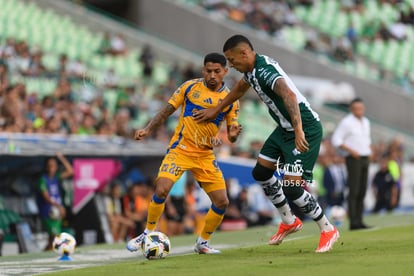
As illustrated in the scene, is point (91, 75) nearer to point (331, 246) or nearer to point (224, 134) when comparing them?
point (224, 134)

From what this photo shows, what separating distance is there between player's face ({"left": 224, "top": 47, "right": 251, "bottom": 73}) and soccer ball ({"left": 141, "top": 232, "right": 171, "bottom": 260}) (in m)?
2.07

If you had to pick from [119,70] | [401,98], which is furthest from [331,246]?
[401,98]

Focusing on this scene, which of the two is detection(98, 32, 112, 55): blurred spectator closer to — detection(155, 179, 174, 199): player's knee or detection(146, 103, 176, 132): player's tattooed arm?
detection(146, 103, 176, 132): player's tattooed arm

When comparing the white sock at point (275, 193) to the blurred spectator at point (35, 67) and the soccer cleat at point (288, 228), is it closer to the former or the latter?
the soccer cleat at point (288, 228)

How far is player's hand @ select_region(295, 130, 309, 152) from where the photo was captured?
1126 cm

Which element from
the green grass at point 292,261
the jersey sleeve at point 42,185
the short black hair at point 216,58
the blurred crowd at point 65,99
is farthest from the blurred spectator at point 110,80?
the short black hair at point 216,58

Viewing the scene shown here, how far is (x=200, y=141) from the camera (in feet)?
42.2

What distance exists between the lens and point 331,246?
12.1m

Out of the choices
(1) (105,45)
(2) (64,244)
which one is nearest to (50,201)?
(2) (64,244)

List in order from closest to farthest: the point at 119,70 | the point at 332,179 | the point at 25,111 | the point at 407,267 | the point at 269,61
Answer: the point at 407,267, the point at 269,61, the point at 25,111, the point at 332,179, the point at 119,70

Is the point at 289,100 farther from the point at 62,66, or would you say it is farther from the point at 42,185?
the point at 62,66

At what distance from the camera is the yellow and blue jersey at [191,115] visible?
506 inches

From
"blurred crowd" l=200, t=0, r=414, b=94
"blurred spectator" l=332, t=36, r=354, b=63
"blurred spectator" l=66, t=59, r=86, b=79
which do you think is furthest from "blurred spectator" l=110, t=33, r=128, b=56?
"blurred spectator" l=332, t=36, r=354, b=63

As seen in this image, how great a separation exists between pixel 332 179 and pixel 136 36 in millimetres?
10672
